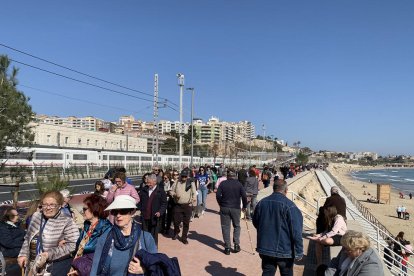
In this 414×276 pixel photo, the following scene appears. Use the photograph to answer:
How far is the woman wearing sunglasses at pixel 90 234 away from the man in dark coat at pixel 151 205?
343cm

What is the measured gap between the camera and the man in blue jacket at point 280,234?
5.13m

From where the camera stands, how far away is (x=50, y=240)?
415 centimetres

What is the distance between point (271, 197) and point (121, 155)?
5099cm

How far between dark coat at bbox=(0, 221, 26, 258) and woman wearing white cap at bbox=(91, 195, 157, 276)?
11.2ft

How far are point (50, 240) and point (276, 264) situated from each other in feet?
9.64

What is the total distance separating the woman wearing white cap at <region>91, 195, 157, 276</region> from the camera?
2.82 m

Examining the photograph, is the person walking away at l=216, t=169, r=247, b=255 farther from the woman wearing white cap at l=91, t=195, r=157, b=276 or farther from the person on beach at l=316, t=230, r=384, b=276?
the woman wearing white cap at l=91, t=195, r=157, b=276

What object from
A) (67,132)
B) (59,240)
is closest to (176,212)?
(59,240)

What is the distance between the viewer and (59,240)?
420 cm

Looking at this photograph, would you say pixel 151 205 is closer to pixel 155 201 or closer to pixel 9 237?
pixel 155 201

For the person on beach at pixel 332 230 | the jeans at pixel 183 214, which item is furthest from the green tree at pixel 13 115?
the person on beach at pixel 332 230

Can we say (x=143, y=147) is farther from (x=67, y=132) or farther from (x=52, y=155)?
(x=52, y=155)

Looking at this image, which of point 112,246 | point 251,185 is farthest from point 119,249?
point 251,185

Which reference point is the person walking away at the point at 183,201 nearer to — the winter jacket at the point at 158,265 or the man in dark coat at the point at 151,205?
the man in dark coat at the point at 151,205
